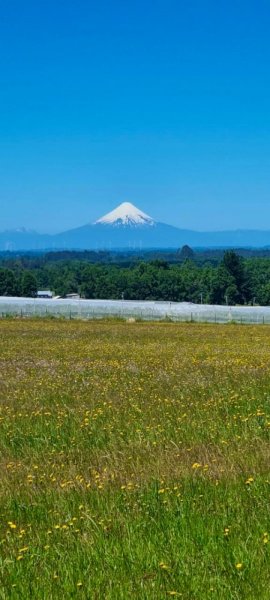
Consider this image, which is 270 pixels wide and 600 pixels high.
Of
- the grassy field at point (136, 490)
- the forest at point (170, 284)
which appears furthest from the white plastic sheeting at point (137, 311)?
the forest at point (170, 284)

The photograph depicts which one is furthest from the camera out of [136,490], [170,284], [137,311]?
[170,284]

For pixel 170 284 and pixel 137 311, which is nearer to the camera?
pixel 137 311

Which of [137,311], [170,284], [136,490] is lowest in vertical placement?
[137,311]

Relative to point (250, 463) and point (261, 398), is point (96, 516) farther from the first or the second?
point (261, 398)

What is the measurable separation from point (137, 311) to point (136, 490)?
51.2 m

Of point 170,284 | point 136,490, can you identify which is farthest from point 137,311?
point 170,284

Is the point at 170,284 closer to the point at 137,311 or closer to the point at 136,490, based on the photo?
the point at 137,311

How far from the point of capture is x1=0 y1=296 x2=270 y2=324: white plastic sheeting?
55062 millimetres

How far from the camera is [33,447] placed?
9086mm

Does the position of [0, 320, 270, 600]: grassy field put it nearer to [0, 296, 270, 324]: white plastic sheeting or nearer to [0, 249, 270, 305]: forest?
[0, 296, 270, 324]: white plastic sheeting

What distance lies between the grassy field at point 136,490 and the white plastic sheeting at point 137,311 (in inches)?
1637

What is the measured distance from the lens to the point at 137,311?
57969 millimetres

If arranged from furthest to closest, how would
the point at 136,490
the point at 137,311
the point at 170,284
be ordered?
the point at 170,284 < the point at 137,311 < the point at 136,490

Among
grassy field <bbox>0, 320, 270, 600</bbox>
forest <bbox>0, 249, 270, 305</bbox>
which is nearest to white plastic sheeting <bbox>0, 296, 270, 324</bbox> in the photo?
grassy field <bbox>0, 320, 270, 600</bbox>
